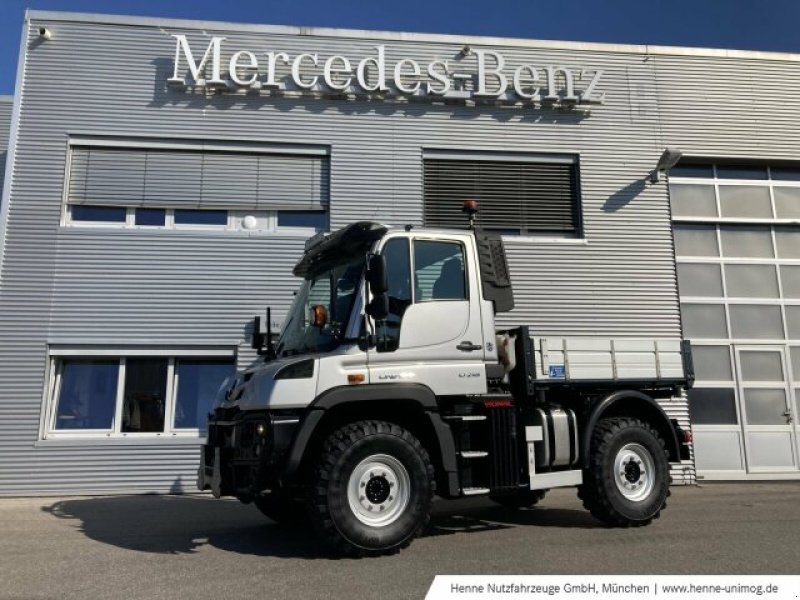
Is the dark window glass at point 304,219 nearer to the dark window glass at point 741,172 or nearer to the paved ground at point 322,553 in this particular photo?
the paved ground at point 322,553

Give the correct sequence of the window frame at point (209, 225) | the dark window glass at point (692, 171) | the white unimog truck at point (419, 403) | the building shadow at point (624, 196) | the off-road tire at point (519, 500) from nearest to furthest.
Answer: the white unimog truck at point (419, 403) < the off-road tire at point (519, 500) < the window frame at point (209, 225) < the building shadow at point (624, 196) < the dark window glass at point (692, 171)

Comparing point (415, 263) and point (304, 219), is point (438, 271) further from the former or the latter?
point (304, 219)

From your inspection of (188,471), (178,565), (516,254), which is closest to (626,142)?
(516,254)

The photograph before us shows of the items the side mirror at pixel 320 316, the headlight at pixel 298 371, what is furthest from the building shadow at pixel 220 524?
the side mirror at pixel 320 316

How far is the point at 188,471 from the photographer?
9898 mm

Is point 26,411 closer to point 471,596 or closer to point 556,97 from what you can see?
point 471,596

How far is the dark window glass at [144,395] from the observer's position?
10047mm

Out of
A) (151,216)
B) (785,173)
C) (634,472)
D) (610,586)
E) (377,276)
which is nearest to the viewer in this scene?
(610,586)

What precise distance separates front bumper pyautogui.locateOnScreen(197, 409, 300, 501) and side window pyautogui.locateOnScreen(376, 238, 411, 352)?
1041mm

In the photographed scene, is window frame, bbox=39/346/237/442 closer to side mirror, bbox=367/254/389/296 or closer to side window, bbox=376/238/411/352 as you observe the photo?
side window, bbox=376/238/411/352

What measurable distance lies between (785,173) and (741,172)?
96cm

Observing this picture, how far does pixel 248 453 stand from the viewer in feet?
17.6

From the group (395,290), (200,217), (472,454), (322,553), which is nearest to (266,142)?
(200,217)

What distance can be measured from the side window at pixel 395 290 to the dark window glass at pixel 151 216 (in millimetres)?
6185
